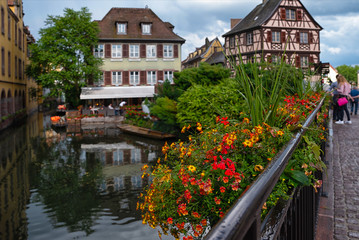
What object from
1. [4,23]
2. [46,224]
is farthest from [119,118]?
[46,224]

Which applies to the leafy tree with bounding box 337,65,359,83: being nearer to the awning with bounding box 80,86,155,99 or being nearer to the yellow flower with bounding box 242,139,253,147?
the awning with bounding box 80,86,155,99

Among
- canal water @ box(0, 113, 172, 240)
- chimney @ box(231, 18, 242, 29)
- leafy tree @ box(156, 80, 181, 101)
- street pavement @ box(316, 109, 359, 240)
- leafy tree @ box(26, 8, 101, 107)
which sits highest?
chimney @ box(231, 18, 242, 29)

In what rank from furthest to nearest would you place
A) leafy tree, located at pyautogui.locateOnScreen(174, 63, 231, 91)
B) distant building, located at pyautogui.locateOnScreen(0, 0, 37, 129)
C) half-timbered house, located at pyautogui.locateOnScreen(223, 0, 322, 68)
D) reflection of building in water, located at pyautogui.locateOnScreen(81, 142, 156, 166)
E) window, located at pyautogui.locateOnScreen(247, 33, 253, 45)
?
window, located at pyautogui.locateOnScreen(247, 33, 253, 45) < half-timbered house, located at pyautogui.locateOnScreen(223, 0, 322, 68) < distant building, located at pyautogui.locateOnScreen(0, 0, 37, 129) < leafy tree, located at pyautogui.locateOnScreen(174, 63, 231, 91) < reflection of building in water, located at pyautogui.locateOnScreen(81, 142, 156, 166)

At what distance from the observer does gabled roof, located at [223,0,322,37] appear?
1453 inches

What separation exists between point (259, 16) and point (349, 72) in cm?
8314

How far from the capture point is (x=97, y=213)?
8.80 metres

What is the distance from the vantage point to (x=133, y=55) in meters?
37.8

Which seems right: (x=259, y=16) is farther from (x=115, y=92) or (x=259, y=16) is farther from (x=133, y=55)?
(x=115, y=92)

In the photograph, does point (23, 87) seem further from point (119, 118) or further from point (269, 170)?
point (269, 170)

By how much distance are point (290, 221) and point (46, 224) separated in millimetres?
7349

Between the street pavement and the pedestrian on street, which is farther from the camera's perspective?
the pedestrian on street

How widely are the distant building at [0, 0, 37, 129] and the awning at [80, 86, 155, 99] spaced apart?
608cm

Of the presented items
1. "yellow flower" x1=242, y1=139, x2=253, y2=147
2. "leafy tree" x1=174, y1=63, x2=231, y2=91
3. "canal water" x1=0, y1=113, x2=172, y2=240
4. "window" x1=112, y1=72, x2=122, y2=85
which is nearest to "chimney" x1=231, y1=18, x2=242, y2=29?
"window" x1=112, y1=72, x2=122, y2=85

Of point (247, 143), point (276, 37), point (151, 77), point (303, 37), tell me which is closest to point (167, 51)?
point (151, 77)
